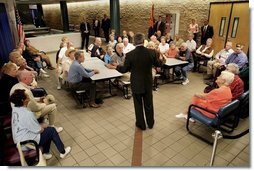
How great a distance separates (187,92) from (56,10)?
17.3 metres

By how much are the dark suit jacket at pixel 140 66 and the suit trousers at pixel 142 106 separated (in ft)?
0.36

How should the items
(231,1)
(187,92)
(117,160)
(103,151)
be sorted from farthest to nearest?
(231,1)
(187,92)
(103,151)
(117,160)

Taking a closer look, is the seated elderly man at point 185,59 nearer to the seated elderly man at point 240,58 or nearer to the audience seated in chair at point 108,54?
the seated elderly man at point 240,58

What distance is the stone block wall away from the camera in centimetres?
835

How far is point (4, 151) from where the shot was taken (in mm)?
2357

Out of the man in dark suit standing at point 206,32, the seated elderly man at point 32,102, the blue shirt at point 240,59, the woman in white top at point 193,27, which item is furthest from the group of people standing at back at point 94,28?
the seated elderly man at point 32,102

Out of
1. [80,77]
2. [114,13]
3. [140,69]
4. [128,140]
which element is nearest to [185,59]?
[140,69]

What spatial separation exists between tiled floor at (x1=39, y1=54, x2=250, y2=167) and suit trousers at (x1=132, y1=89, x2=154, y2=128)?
0.54ft

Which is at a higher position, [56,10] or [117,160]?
[56,10]

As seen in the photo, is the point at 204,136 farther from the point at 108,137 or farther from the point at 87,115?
the point at 87,115

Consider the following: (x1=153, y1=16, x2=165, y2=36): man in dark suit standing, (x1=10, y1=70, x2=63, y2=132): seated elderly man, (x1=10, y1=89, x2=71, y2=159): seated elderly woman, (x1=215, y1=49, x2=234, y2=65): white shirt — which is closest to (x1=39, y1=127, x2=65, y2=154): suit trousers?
(x1=10, y1=89, x2=71, y2=159): seated elderly woman

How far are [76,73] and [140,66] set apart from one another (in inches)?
63.2

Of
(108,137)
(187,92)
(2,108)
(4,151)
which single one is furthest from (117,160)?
(187,92)

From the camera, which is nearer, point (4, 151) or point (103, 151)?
point (4, 151)
